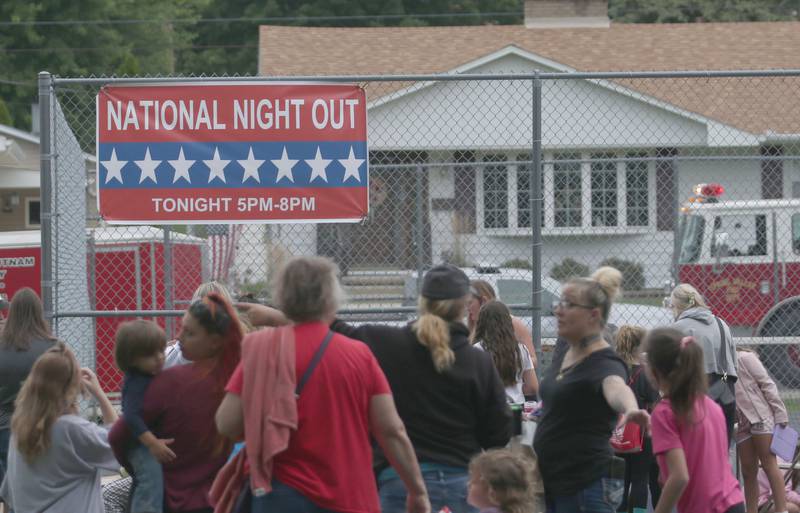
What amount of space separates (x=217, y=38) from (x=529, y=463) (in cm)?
3746

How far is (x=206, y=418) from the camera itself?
461cm

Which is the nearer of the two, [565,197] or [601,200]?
[601,200]

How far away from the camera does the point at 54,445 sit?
4.88m

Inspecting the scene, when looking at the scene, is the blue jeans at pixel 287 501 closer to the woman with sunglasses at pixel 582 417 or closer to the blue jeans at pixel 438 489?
the blue jeans at pixel 438 489

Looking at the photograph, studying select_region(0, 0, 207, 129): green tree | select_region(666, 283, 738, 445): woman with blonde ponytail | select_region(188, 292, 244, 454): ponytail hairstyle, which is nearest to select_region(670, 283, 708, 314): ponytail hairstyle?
select_region(666, 283, 738, 445): woman with blonde ponytail

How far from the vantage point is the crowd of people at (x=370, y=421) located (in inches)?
159

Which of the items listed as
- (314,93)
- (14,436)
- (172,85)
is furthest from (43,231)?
(14,436)

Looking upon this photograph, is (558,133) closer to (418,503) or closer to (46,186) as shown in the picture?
(46,186)

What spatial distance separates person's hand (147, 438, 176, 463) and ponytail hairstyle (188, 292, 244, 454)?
133 millimetres

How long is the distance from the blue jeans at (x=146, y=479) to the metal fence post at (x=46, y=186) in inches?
97.6

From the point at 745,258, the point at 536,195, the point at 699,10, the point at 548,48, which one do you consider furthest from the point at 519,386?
the point at 699,10

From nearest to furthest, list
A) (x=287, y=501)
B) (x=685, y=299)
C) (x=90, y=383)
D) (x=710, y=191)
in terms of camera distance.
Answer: (x=287, y=501), (x=90, y=383), (x=685, y=299), (x=710, y=191)

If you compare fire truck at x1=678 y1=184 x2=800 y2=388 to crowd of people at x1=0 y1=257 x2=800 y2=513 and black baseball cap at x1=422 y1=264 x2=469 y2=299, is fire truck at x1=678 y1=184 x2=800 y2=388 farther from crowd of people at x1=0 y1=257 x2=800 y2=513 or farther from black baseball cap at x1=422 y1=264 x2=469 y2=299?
black baseball cap at x1=422 y1=264 x2=469 y2=299

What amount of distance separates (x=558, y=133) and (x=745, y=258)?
4.57 meters
